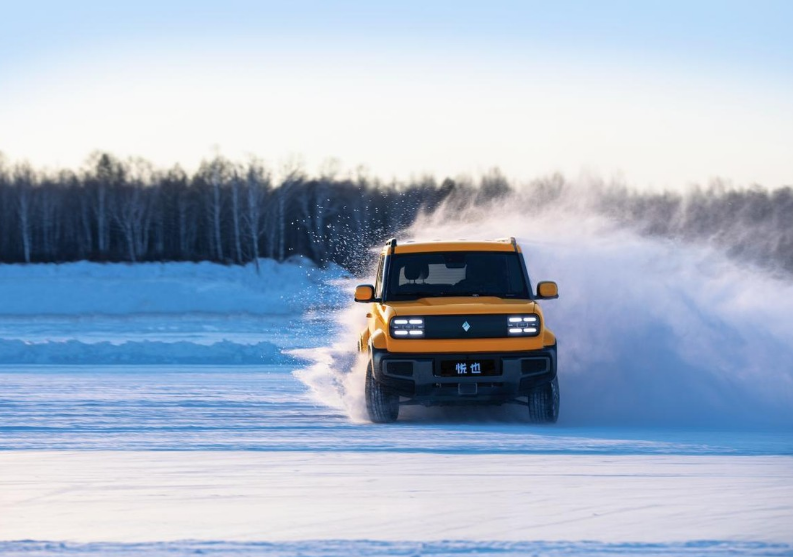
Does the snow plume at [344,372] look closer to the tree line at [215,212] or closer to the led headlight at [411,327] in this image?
the led headlight at [411,327]

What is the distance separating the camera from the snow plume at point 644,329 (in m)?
12.6

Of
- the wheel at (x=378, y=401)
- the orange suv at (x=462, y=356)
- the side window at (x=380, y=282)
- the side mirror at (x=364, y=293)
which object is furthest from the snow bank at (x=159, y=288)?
the orange suv at (x=462, y=356)

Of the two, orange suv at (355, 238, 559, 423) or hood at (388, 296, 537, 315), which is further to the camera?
hood at (388, 296, 537, 315)

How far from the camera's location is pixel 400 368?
11.0 metres

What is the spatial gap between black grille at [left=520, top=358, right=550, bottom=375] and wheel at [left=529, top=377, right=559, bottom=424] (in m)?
0.19

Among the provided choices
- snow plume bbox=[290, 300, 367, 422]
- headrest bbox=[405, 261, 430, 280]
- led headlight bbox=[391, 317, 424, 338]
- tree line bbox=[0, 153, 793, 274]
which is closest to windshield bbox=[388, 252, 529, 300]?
headrest bbox=[405, 261, 430, 280]

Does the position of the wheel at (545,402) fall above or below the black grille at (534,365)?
below

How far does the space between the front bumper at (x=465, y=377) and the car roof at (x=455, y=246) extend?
1.50m

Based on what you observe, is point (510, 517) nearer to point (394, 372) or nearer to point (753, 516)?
point (753, 516)

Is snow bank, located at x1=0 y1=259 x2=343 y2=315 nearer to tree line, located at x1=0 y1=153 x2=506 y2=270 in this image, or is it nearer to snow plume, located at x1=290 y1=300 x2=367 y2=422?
tree line, located at x1=0 y1=153 x2=506 y2=270

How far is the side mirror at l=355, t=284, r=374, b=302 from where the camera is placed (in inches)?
455

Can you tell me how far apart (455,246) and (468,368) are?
1.66 metres

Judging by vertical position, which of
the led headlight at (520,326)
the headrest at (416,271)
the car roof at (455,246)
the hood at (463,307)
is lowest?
the led headlight at (520,326)

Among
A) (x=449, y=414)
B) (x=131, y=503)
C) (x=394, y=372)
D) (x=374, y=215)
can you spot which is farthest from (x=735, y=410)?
(x=374, y=215)
